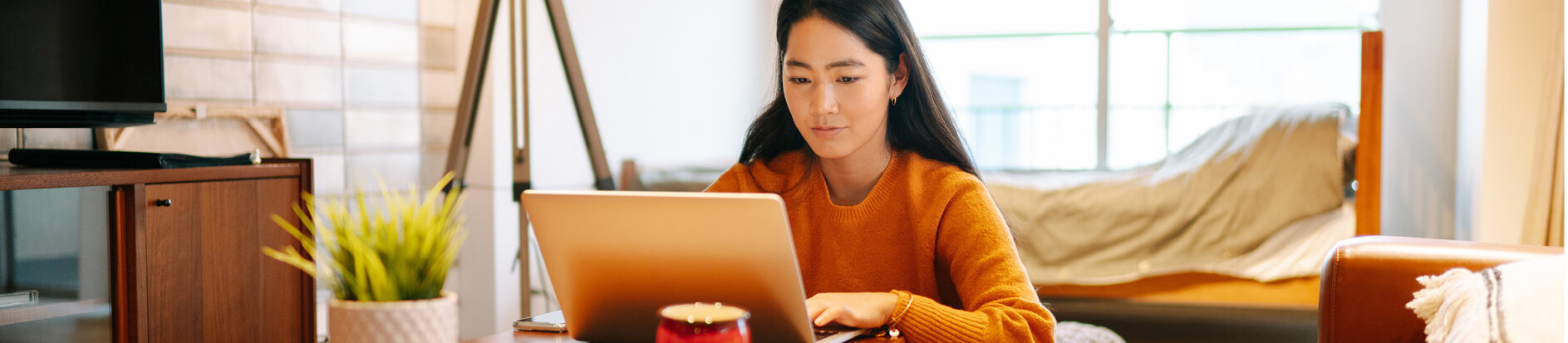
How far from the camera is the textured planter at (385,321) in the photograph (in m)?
0.74

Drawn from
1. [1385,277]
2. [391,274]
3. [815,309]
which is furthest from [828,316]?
[1385,277]

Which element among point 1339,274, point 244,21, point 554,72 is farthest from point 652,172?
point 1339,274

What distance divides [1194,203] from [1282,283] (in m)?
0.31

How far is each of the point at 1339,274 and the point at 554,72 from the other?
1.91 meters

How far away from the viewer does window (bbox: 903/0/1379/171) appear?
3756mm

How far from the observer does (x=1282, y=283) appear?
245 cm

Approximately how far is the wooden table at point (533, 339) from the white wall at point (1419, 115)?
282cm

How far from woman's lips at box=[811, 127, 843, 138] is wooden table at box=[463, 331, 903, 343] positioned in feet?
1.03

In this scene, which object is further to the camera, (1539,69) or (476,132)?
(476,132)

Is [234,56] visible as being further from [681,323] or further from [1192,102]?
[1192,102]

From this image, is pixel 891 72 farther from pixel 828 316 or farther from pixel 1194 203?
→ pixel 1194 203

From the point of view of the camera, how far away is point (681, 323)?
2.45 feet

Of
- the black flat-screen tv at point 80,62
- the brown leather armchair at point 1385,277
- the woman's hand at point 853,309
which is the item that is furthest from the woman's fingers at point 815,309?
the black flat-screen tv at point 80,62

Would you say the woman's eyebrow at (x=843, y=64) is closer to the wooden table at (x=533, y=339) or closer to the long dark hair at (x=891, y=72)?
the long dark hair at (x=891, y=72)
